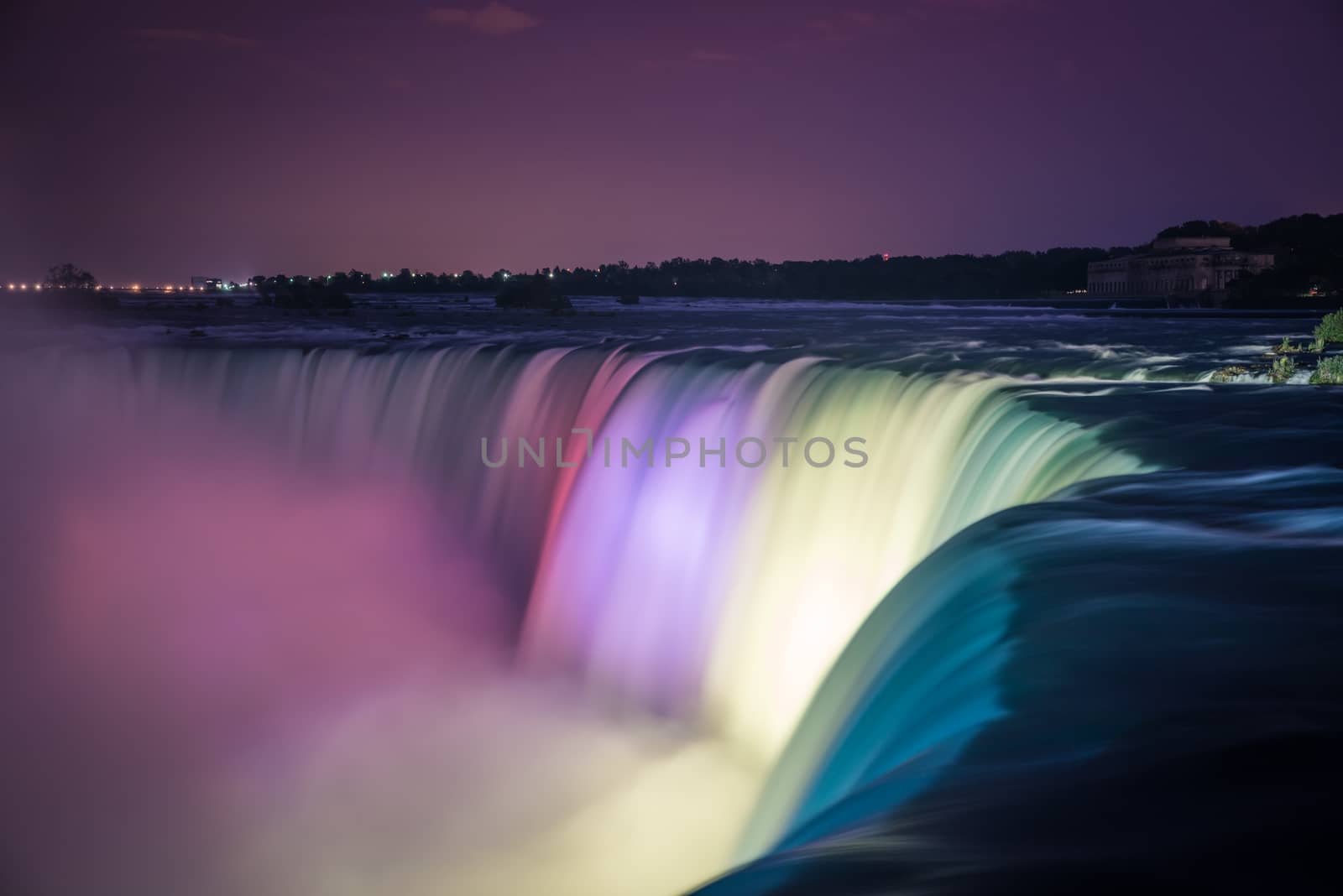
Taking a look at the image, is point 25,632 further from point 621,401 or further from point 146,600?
point 621,401

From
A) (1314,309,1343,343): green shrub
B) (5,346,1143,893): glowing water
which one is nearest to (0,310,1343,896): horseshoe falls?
(5,346,1143,893): glowing water

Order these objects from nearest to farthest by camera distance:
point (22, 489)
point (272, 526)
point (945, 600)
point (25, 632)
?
point (945, 600) → point (25, 632) → point (272, 526) → point (22, 489)

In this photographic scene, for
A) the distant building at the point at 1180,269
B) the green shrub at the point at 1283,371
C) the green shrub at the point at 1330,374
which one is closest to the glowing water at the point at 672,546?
the green shrub at the point at 1283,371

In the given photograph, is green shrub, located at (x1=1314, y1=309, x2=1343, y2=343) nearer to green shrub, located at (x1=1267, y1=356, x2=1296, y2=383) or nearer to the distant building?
green shrub, located at (x1=1267, y1=356, x2=1296, y2=383)

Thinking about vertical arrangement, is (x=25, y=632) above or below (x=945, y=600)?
below

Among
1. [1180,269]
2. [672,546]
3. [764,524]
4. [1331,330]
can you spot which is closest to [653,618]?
[672,546]

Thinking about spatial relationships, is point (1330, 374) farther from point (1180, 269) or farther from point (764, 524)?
point (1180, 269)

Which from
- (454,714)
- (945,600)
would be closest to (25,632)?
(454,714)

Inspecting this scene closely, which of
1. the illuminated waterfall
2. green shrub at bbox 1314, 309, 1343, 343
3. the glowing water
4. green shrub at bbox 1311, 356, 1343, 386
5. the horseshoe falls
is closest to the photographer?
the horseshoe falls
